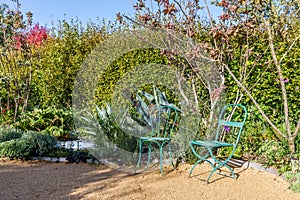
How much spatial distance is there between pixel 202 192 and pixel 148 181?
2.11 feet

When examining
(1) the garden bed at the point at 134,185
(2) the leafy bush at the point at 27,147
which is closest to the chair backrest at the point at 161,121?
(1) the garden bed at the point at 134,185

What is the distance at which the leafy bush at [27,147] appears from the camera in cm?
474

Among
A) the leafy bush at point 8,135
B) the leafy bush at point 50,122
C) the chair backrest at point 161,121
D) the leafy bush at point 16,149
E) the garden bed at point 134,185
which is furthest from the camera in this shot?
the leafy bush at point 50,122

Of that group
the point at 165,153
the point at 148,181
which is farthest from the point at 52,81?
the point at 148,181

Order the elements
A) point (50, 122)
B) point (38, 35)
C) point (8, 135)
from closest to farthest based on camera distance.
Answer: point (8, 135) < point (50, 122) < point (38, 35)

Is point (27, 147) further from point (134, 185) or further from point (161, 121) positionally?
point (134, 185)

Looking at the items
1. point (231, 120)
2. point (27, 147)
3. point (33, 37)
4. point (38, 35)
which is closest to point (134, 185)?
point (231, 120)

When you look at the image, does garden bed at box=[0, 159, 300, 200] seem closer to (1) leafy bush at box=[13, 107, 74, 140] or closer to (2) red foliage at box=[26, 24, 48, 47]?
(1) leafy bush at box=[13, 107, 74, 140]

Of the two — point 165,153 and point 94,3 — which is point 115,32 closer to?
point 94,3

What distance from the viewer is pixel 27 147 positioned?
4.79 m

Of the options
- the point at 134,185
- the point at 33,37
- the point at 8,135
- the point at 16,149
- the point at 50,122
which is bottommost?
the point at 134,185

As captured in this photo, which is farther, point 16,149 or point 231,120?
→ point 16,149

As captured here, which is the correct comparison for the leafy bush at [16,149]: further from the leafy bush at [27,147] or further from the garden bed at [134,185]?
the garden bed at [134,185]

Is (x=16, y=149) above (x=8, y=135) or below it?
below
